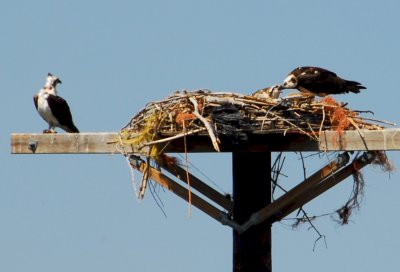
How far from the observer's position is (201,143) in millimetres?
7797

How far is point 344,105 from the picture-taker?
858 cm

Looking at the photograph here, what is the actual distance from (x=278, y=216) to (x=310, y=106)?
1065 mm

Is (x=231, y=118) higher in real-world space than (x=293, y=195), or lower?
higher

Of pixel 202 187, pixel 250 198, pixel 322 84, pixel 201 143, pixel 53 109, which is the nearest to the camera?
A: pixel 201 143

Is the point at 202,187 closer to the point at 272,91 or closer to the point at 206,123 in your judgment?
the point at 206,123

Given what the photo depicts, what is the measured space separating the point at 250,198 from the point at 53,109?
469cm

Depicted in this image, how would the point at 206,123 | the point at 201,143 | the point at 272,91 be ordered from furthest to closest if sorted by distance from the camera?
the point at 272,91 < the point at 201,143 < the point at 206,123

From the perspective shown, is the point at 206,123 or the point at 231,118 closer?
the point at 206,123

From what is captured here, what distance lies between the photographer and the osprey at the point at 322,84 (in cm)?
1155

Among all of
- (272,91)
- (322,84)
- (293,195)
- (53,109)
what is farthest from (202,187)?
(53,109)

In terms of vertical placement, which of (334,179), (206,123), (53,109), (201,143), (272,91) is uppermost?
(272,91)

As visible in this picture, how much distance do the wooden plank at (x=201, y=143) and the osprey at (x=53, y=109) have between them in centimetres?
377

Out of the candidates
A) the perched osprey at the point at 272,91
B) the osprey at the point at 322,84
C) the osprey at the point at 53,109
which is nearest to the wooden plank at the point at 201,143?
the perched osprey at the point at 272,91

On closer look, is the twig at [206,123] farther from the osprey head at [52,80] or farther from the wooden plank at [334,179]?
the osprey head at [52,80]
